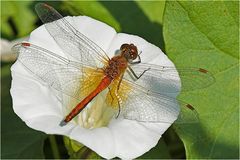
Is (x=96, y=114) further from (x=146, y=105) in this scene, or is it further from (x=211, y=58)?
(x=211, y=58)

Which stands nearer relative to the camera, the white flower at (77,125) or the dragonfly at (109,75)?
the white flower at (77,125)

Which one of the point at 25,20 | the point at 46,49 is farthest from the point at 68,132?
the point at 25,20

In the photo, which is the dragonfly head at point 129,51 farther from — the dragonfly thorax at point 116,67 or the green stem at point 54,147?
the green stem at point 54,147

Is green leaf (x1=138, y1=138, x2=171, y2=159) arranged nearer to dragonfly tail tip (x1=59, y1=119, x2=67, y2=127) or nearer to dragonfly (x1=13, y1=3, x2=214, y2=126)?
dragonfly (x1=13, y1=3, x2=214, y2=126)

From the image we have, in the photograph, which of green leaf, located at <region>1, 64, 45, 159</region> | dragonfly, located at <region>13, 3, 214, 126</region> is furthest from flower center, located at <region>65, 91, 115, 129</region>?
green leaf, located at <region>1, 64, 45, 159</region>

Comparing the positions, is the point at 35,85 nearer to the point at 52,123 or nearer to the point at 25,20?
the point at 52,123

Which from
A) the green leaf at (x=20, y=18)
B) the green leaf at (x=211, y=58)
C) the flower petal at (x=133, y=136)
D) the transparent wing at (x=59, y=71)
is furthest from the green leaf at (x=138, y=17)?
the flower petal at (x=133, y=136)

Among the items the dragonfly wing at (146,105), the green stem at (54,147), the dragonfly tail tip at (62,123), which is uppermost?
the dragonfly wing at (146,105)
